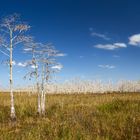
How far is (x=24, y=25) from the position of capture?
21.8 metres

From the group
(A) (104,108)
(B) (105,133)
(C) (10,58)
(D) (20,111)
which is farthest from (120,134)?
(D) (20,111)

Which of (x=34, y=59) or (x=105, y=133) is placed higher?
(x=34, y=59)

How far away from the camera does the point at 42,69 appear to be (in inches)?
1013

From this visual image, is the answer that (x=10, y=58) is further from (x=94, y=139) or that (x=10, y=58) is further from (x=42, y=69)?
(x=94, y=139)

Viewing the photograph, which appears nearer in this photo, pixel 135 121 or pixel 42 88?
pixel 135 121

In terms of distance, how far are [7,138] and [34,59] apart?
14957 millimetres

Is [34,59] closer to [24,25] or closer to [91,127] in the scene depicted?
[24,25]

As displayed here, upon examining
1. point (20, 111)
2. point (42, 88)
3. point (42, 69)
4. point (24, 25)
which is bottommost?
point (20, 111)

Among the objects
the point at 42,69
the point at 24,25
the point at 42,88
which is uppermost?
the point at 24,25

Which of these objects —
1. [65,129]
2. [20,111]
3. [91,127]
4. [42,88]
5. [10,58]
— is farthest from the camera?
[42,88]

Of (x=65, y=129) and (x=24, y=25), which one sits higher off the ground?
(x=24, y=25)

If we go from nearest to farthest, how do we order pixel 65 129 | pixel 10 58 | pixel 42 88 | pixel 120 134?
1. pixel 120 134
2. pixel 65 129
3. pixel 10 58
4. pixel 42 88

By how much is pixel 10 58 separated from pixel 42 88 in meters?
5.69

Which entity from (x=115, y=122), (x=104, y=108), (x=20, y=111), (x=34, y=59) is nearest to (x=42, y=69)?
(x=34, y=59)
